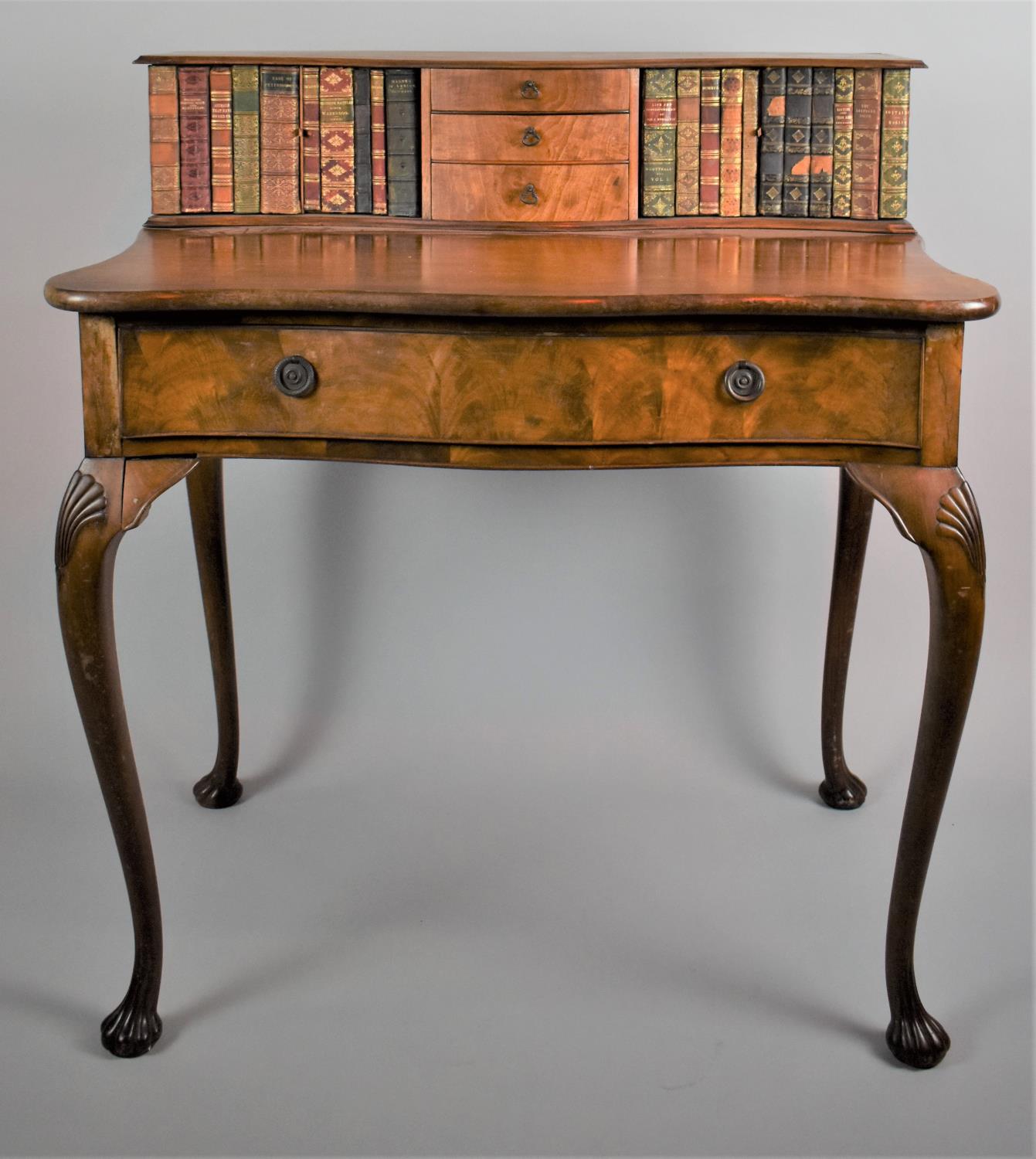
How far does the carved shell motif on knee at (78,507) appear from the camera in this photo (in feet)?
6.52

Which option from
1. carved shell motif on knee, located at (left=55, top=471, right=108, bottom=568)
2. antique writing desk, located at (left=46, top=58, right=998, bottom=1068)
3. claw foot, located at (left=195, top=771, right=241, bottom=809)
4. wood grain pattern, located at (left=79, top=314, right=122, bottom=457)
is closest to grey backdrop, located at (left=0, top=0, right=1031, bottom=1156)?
claw foot, located at (left=195, top=771, right=241, bottom=809)

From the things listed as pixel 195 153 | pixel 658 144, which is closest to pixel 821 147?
pixel 658 144

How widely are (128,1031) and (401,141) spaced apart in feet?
4.39

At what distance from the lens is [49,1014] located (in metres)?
2.29

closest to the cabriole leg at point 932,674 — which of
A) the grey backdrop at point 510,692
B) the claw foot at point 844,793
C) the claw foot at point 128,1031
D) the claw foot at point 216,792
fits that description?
the grey backdrop at point 510,692

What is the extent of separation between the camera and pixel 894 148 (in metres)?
2.50

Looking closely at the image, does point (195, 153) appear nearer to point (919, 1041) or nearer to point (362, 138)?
point (362, 138)

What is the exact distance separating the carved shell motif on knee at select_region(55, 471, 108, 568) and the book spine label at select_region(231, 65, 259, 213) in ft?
2.27

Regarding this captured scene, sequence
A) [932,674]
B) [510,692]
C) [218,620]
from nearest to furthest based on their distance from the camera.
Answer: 1. [932,674]
2. [218,620]
3. [510,692]

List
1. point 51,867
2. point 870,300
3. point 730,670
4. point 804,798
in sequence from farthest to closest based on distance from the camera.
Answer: point 730,670, point 804,798, point 51,867, point 870,300

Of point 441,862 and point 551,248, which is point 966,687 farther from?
point 441,862

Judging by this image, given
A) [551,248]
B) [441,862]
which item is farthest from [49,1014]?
[551,248]

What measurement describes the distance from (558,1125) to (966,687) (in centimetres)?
75

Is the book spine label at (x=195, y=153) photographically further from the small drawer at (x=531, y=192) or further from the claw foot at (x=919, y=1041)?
the claw foot at (x=919, y=1041)
